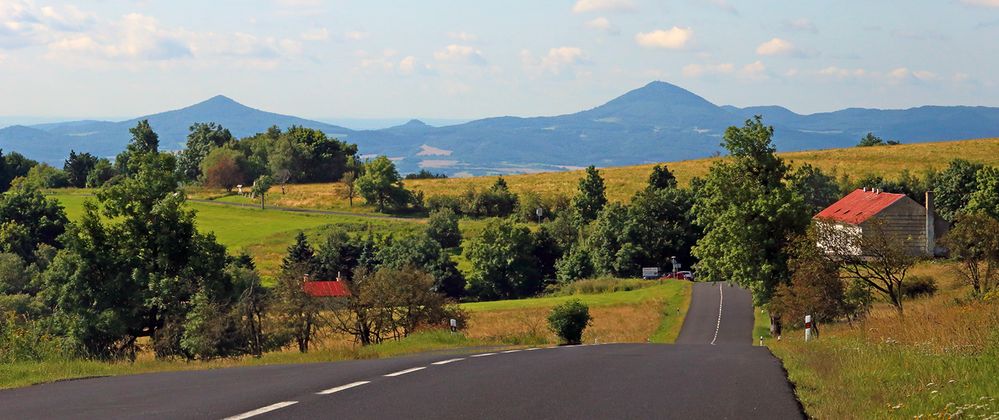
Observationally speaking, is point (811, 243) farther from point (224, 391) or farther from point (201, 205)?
point (201, 205)

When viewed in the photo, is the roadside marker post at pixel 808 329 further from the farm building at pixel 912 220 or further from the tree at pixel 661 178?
the tree at pixel 661 178

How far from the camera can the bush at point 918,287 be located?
6132cm

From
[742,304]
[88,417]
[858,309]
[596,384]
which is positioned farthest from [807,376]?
[742,304]

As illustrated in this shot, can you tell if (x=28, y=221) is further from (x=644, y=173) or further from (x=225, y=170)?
(x=644, y=173)

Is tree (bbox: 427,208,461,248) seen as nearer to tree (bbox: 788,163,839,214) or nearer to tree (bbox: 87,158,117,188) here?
tree (bbox: 788,163,839,214)

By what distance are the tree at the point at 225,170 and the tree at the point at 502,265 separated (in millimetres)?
76364

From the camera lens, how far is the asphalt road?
9.44 m

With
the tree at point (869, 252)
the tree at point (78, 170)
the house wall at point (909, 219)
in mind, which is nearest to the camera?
the tree at point (869, 252)

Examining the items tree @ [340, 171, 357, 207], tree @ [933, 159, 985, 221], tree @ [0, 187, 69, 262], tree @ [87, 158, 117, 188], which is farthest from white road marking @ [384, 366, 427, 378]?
tree @ [87, 158, 117, 188]

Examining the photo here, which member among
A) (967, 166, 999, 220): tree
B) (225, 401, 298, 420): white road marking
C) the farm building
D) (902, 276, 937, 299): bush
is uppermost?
(225, 401, 298, 420): white road marking

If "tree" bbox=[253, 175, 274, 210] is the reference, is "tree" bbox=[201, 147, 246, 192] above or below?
above

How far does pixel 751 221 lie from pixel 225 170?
12957cm

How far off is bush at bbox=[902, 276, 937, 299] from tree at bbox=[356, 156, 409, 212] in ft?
281

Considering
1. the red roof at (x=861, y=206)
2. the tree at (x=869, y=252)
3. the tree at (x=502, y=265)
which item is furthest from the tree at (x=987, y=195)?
the tree at (x=869, y=252)
